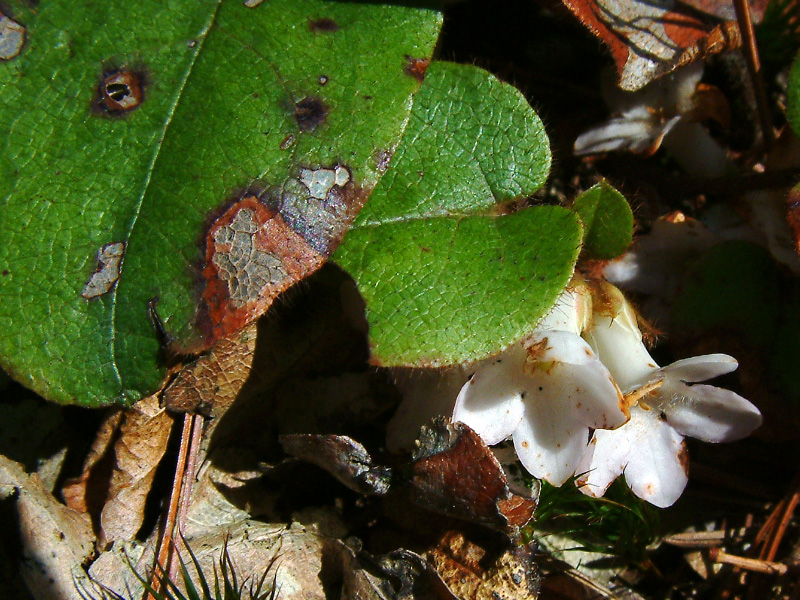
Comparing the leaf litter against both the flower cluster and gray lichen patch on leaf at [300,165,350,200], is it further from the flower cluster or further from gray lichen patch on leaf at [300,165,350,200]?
gray lichen patch on leaf at [300,165,350,200]

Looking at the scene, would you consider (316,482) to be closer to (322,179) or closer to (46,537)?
(46,537)

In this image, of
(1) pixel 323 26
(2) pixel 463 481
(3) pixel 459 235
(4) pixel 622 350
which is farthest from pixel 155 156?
(4) pixel 622 350

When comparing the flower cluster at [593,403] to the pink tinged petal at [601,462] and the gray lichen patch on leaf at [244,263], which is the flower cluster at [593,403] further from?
the gray lichen patch on leaf at [244,263]

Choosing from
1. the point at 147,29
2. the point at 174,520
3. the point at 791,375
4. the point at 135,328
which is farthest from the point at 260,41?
the point at 791,375

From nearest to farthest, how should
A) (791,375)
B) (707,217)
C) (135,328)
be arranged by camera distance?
(135,328)
(791,375)
(707,217)

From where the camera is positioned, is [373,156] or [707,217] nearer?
[373,156]

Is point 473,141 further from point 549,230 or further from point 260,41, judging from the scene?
point 260,41
